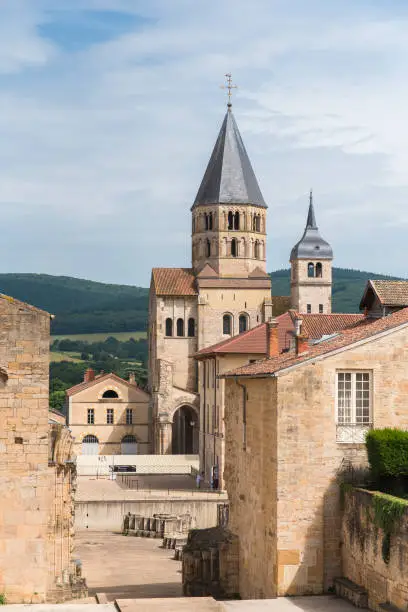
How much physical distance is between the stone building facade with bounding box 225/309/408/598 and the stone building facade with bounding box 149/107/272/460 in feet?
187

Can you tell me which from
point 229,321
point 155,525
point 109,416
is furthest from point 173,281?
point 155,525

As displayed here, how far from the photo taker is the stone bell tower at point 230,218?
317 ft

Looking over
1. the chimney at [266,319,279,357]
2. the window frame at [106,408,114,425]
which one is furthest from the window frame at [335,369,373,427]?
the window frame at [106,408,114,425]

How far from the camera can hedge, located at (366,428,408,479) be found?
2709cm

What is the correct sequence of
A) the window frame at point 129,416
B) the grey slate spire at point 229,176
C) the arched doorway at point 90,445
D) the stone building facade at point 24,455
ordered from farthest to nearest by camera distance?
the grey slate spire at point 229,176
the window frame at point 129,416
the arched doorway at point 90,445
the stone building facade at point 24,455

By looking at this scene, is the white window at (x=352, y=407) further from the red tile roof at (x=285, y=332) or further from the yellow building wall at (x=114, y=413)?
the yellow building wall at (x=114, y=413)

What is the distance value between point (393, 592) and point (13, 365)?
9.88 meters

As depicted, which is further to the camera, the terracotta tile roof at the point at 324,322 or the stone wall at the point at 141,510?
the terracotta tile roof at the point at 324,322

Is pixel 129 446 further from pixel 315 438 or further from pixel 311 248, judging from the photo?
pixel 315 438

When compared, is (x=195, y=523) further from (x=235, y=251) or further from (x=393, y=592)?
(x=235, y=251)

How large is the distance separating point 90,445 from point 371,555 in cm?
6594

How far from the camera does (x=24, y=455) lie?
25344mm

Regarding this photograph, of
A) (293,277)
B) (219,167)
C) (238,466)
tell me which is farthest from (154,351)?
(238,466)

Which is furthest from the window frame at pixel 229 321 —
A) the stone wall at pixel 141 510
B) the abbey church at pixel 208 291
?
the stone wall at pixel 141 510
